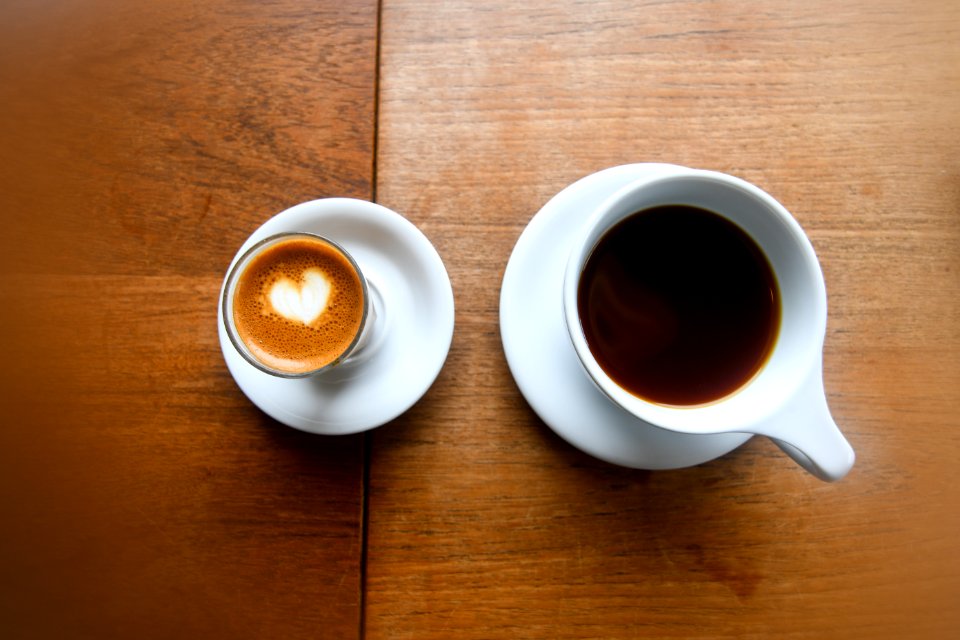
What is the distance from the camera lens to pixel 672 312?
83 centimetres

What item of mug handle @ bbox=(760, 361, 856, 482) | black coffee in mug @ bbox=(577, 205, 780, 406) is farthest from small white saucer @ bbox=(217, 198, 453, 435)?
mug handle @ bbox=(760, 361, 856, 482)

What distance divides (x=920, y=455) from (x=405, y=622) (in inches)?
30.8

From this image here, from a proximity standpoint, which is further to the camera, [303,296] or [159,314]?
[159,314]

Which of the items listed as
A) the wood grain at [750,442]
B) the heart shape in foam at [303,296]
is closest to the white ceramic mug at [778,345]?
the wood grain at [750,442]

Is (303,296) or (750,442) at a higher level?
(303,296)

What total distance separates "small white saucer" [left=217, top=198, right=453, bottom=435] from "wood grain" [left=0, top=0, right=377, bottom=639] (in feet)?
0.26

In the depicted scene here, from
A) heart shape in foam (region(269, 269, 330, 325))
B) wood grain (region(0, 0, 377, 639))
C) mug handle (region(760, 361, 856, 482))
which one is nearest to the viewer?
mug handle (region(760, 361, 856, 482))

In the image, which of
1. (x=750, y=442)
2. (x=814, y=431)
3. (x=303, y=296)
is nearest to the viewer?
(x=814, y=431)

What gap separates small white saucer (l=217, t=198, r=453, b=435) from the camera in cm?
83

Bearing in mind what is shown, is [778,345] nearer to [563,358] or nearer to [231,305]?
[563,358]

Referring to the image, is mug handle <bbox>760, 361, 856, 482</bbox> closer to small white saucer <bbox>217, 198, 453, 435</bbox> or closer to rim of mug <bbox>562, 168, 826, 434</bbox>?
rim of mug <bbox>562, 168, 826, 434</bbox>

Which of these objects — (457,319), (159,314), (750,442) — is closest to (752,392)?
(750,442)

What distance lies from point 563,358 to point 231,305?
0.43 m

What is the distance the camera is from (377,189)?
911 millimetres
